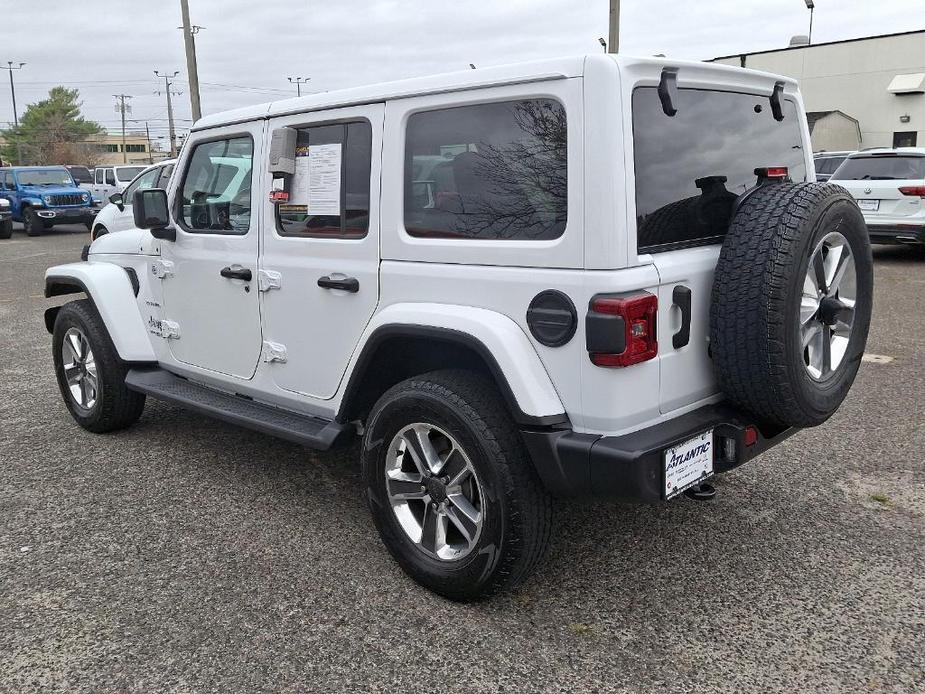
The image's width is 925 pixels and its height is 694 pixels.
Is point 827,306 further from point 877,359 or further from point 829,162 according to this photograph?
point 829,162

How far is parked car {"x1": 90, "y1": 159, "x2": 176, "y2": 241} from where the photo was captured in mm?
11275

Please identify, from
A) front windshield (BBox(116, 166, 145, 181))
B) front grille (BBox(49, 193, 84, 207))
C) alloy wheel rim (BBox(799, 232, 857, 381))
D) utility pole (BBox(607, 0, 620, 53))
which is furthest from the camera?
front windshield (BBox(116, 166, 145, 181))

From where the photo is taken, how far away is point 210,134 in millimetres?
4062

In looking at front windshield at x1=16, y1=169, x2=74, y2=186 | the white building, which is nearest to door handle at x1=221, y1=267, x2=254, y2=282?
front windshield at x1=16, y1=169, x2=74, y2=186

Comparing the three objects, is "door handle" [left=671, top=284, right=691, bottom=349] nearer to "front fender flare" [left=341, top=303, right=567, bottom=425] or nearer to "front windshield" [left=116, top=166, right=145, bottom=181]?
"front fender flare" [left=341, top=303, right=567, bottom=425]

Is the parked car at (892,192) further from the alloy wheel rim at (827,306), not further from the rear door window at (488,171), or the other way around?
the rear door window at (488,171)

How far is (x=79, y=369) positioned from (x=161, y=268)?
44.4 inches

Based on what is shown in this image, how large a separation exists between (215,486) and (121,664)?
1.51 m

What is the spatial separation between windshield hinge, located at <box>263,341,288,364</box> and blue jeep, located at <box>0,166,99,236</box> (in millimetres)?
19571

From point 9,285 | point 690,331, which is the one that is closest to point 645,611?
point 690,331

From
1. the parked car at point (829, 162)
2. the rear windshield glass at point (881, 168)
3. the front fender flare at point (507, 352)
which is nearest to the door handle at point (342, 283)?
the front fender flare at point (507, 352)

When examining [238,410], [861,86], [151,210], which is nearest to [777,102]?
[238,410]

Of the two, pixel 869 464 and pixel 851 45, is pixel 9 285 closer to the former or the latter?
pixel 869 464

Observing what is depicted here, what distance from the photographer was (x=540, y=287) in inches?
104
